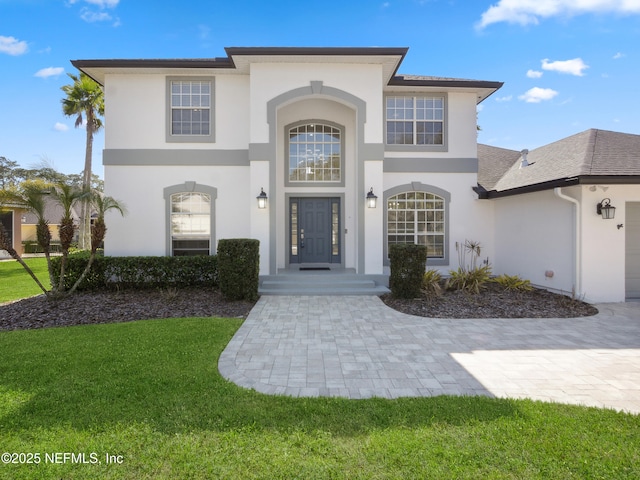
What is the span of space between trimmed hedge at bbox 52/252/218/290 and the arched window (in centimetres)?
607

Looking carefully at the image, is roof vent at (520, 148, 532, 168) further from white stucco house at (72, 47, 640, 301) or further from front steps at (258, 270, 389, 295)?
front steps at (258, 270, 389, 295)

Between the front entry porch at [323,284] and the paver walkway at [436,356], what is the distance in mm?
1717

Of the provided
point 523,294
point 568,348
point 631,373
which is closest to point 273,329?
point 568,348

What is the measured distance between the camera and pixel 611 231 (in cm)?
805

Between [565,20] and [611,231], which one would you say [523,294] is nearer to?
[611,231]

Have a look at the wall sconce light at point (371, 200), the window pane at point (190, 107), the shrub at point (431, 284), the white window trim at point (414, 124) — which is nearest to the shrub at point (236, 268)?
the wall sconce light at point (371, 200)

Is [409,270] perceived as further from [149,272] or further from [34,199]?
[34,199]

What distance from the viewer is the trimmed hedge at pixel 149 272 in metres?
9.08

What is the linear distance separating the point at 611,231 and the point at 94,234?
13.0 metres

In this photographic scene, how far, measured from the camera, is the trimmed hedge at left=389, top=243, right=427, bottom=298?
8211 millimetres

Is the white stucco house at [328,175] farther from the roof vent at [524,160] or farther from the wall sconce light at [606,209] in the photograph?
the roof vent at [524,160]

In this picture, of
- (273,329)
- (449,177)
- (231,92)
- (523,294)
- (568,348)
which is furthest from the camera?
(449,177)

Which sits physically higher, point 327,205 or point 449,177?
point 449,177

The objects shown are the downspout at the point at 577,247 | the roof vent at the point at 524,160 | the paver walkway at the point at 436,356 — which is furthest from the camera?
the roof vent at the point at 524,160
